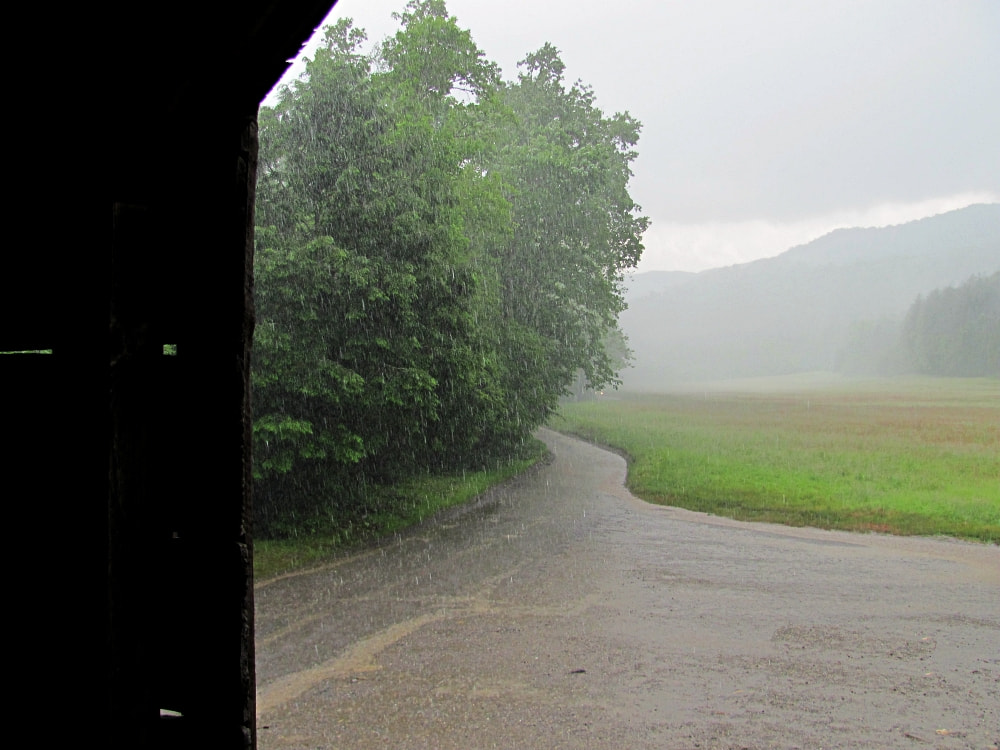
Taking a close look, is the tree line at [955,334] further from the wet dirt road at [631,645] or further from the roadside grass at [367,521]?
the wet dirt road at [631,645]

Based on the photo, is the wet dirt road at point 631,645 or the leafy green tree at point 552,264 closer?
the wet dirt road at point 631,645

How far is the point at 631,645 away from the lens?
9.05 meters

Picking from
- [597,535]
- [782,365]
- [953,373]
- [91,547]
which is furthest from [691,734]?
[782,365]

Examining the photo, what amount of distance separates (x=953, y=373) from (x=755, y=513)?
90.1m

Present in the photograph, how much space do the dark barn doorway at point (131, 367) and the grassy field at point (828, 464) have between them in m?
17.9

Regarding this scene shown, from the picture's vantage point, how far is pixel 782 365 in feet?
609

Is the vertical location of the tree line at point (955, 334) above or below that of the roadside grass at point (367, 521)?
above

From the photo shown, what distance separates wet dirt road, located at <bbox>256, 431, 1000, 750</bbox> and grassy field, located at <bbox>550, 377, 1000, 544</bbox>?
338 cm

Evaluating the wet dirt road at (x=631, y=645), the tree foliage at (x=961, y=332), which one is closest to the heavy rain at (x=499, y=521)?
the wet dirt road at (x=631, y=645)

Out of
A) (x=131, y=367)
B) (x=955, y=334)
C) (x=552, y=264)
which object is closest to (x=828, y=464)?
(x=552, y=264)

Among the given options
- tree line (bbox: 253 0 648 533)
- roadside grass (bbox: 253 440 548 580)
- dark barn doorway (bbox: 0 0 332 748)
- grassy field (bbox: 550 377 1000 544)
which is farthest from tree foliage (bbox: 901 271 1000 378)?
dark barn doorway (bbox: 0 0 332 748)

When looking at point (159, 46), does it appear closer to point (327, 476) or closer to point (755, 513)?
point (327, 476)

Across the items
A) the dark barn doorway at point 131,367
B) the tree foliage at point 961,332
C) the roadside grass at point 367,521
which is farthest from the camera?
the tree foliage at point 961,332

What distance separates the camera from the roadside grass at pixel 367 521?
42.8 feet
